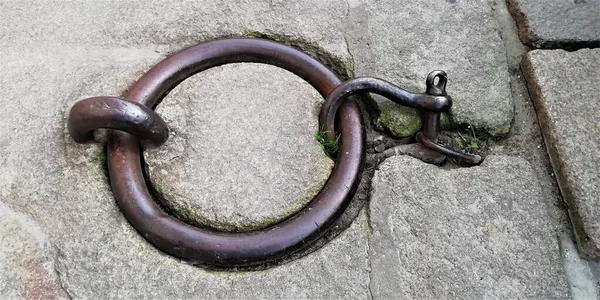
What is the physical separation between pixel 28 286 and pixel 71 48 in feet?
2.42

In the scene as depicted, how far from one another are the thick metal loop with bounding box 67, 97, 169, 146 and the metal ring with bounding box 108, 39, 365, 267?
0.30 feet

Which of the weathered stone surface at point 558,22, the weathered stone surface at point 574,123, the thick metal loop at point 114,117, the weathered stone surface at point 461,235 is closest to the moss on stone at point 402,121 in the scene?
the weathered stone surface at point 461,235

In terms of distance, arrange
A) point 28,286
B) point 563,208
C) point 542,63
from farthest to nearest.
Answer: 1. point 542,63
2. point 563,208
3. point 28,286

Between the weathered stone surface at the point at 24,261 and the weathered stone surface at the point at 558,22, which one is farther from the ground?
the weathered stone surface at the point at 558,22

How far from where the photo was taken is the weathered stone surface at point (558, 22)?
1.70 metres

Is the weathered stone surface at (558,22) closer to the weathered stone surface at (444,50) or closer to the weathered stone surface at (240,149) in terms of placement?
the weathered stone surface at (444,50)

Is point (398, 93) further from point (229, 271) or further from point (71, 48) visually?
point (71, 48)

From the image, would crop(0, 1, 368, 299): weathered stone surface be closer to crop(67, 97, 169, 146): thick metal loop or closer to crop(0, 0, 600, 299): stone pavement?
crop(0, 0, 600, 299): stone pavement

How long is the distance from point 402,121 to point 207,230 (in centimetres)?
65

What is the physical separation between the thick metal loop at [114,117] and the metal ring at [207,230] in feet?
0.30

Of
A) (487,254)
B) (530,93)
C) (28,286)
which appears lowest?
(28,286)

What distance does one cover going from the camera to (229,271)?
136 cm

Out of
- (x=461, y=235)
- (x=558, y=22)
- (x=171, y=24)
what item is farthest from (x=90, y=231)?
(x=558, y=22)

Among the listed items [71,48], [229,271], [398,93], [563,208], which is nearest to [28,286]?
[229,271]
